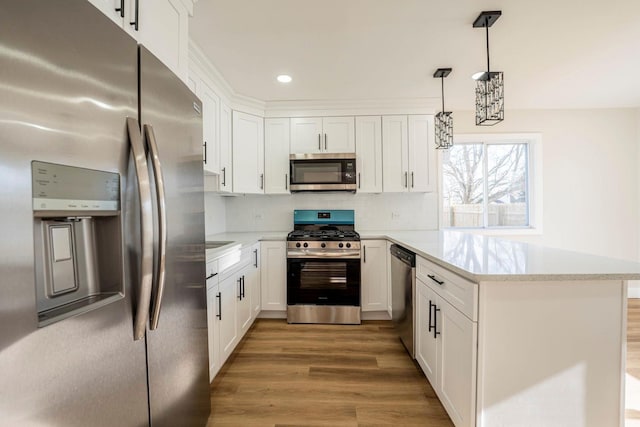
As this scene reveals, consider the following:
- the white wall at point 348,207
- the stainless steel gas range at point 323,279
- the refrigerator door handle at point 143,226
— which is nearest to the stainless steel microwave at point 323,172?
the white wall at point 348,207

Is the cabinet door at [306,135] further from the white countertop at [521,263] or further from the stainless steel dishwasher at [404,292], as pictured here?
the white countertop at [521,263]

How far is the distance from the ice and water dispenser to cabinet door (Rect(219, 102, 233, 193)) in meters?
2.16

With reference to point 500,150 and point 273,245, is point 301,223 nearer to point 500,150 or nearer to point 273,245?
point 273,245

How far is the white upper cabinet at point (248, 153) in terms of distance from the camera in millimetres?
3301

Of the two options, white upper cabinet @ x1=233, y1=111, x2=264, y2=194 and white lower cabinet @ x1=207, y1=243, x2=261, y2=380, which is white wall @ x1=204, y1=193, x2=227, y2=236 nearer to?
white upper cabinet @ x1=233, y1=111, x2=264, y2=194

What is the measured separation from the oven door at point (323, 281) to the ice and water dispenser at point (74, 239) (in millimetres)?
2394

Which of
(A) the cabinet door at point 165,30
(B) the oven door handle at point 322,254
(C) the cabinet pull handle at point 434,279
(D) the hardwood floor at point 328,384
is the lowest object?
(D) the hardwood floor at point 328,384

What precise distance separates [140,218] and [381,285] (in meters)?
2.79

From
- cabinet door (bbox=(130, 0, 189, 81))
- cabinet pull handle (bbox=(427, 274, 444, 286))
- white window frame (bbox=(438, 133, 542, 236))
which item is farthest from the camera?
white window frame (bbox=(438, 133, 542, 236))

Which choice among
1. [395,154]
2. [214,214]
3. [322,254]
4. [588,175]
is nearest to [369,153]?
[395,154]

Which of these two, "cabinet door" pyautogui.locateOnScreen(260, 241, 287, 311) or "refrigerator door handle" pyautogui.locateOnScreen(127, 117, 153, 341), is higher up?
"refrigerator door handle" pyautogui.locateOnScreen(127, 117, 153, 341)

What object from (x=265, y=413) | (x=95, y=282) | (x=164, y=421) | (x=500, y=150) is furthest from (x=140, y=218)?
(x=500, y=150)

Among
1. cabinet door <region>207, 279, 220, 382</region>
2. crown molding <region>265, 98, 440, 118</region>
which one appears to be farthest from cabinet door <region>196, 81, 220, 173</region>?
cabinet door <region>207, 279, 220, 382</region>

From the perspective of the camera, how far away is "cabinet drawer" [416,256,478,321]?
1.35 metres
